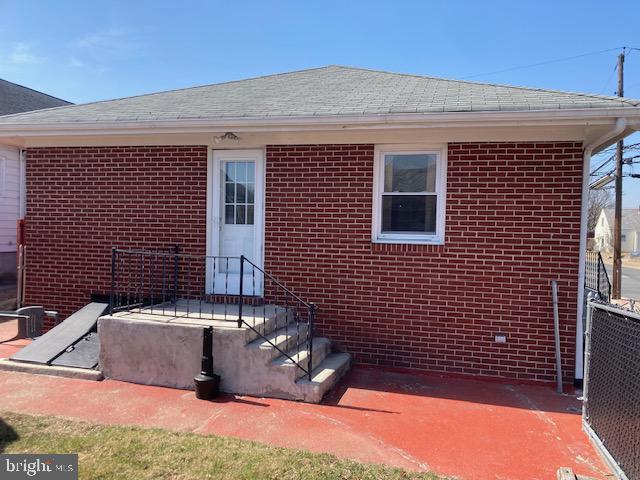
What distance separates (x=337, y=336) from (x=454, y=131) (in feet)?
9.81

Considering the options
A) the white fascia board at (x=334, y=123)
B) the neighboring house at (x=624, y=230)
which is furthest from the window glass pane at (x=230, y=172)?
the neighboring house at (x=624, y=230)

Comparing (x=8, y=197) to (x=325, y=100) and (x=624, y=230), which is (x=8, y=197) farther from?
(x=624, y=230)

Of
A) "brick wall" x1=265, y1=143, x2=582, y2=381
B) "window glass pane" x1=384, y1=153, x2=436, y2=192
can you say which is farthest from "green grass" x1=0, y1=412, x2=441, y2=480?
"window glass pane" x1=384, y1=153, x2=436, y2=192

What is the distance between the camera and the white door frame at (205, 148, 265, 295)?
6.30 meters

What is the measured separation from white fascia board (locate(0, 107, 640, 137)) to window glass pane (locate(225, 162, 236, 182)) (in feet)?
2.43

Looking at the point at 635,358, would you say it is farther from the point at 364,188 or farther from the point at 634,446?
the point at 364,188

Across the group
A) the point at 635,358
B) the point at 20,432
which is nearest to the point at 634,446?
the point at 635,358

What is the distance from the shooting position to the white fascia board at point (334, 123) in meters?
4.76

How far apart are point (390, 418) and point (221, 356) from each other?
1924 mm

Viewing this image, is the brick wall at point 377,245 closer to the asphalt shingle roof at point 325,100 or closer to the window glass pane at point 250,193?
the window glass pane at point 250,193

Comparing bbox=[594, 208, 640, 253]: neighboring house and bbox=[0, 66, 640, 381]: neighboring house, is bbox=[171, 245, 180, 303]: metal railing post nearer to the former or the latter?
bbox=[0, 66, 640, 381]: neighboring house

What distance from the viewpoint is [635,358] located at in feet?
9.00

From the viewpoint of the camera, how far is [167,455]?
3.51 meters

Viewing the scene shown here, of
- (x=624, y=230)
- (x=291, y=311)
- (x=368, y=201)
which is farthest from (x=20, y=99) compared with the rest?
(x=624, y=230)
